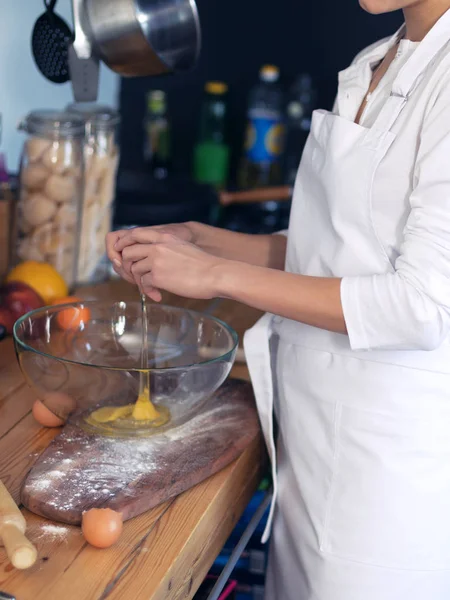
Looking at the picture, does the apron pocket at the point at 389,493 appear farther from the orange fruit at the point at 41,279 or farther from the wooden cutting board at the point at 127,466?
the orange fruit at the point at 41,279

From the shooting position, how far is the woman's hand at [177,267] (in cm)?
108

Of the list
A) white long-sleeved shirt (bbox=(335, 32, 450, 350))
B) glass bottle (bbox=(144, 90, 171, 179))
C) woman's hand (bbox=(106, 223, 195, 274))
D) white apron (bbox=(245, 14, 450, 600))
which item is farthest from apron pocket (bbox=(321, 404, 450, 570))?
glass bottle (bbox=(144, 90, 171, 179))

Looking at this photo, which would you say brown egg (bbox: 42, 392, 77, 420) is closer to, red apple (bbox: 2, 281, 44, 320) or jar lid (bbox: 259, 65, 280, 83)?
red apple (bbox: 2, 281, 44, 320)

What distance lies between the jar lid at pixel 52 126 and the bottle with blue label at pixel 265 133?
2.81 feet

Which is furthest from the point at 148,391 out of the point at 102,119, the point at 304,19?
the point at 304,19

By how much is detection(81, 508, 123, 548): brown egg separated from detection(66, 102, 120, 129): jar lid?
1.06 metres

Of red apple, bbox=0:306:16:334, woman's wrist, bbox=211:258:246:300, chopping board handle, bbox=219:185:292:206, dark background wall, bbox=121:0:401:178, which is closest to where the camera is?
woman's wrist, bbox=211:258:246:300

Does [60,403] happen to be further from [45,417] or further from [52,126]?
[52,126]

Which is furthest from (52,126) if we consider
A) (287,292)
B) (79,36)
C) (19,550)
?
(19,550)

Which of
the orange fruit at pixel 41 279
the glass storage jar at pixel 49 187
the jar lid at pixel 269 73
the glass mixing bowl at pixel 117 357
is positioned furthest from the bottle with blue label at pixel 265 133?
the glass mixing bowl at pixel 117 357

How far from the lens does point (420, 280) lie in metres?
0.97

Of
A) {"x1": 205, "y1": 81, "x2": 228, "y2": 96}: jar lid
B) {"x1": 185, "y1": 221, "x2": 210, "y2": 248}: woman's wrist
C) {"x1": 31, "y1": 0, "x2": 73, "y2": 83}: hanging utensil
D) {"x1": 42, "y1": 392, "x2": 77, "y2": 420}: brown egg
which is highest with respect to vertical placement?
{"x1": 31, "y1": 0, "x2": 73, "y2": 83}: hanging utensil

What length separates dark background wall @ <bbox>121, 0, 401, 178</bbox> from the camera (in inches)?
94.1

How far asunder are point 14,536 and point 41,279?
2.78ft
